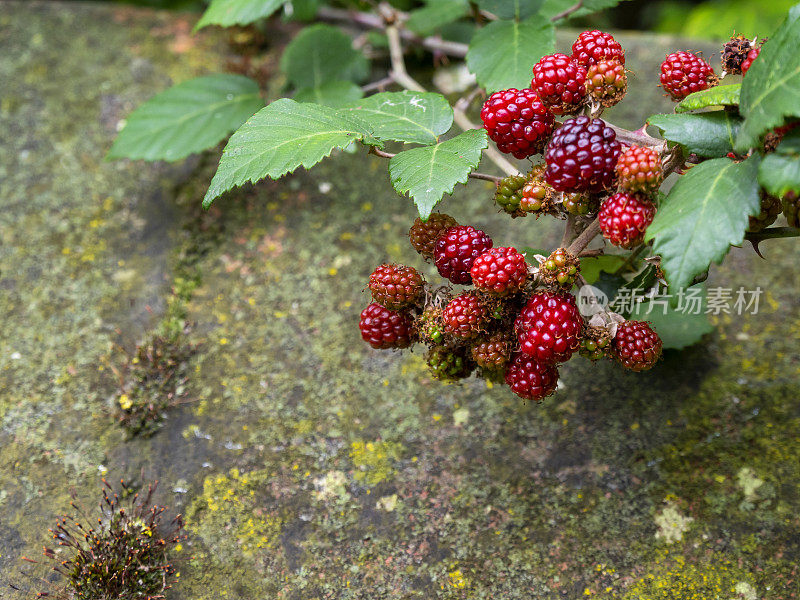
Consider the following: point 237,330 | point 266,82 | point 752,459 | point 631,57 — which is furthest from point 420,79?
point 752,459

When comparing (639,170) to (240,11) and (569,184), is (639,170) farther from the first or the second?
(240,11)

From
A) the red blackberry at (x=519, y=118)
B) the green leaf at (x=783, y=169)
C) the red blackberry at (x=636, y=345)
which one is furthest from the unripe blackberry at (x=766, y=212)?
the red blackberry at (x=519, y=118)

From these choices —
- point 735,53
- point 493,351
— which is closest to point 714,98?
point 735,53

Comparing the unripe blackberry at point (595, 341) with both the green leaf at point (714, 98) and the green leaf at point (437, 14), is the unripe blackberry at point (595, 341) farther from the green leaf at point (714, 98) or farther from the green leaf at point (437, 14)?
the green leaf at point (437, 14)

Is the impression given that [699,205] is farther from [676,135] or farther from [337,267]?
[337,267]

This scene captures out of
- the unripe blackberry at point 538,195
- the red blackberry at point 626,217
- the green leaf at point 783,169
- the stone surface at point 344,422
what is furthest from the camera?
the stone surface at point 344,422
